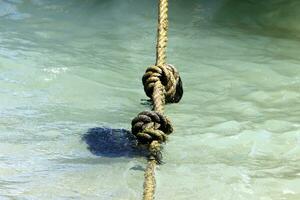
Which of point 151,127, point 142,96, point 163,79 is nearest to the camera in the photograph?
point 151,127

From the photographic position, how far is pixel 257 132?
3115 mm

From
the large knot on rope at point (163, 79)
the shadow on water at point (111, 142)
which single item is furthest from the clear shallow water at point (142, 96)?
the large knot on rope at point (163, 79)

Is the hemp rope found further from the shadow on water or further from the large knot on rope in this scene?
the shadow on water

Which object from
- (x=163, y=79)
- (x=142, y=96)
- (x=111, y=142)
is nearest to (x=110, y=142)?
(x=111, y=142)

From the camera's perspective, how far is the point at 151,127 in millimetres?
2510

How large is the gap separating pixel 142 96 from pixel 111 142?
870 millimetres

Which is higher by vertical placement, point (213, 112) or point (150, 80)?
point (150, 80)

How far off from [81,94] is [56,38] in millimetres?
1536

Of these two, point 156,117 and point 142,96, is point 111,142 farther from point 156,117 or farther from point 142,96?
point 142,96

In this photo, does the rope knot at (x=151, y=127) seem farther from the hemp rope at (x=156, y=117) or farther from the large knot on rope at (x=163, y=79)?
the large knot on rope at (x=163, y=79)

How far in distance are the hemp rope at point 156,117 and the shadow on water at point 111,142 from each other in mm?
104

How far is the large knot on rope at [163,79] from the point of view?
2768 millimetres

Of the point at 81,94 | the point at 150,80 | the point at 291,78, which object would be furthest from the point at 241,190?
the point at 291,78

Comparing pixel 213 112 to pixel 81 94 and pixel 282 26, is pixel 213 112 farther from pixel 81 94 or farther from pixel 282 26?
pixel 282 26
